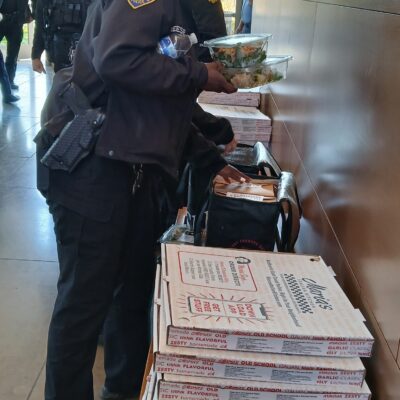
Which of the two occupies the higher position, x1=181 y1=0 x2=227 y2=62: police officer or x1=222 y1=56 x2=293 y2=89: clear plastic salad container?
x1=181 y1=0 x2=227 y2=62: police officer

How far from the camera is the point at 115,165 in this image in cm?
174

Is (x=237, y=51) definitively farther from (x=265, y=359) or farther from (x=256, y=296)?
(x=265, y=359)

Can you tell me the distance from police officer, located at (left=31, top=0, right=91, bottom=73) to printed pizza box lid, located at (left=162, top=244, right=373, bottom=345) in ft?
10.2

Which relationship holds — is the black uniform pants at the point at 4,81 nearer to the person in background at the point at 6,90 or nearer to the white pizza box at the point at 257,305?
the person in background at the point at 6,90

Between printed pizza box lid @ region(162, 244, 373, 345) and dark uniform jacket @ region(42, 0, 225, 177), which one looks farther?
dark uniform jacket @ region(42, 0, 225, 177)

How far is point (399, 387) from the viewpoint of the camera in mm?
1160

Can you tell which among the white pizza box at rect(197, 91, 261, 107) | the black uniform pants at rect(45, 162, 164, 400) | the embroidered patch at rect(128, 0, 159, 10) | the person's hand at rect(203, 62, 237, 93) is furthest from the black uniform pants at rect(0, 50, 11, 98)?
the embroidered patch at rect(128, 0, 159, 10)

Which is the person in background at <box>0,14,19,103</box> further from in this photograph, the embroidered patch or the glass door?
the embroidered patch

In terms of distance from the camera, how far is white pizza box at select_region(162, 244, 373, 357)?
4.02ft

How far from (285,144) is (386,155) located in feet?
4.81

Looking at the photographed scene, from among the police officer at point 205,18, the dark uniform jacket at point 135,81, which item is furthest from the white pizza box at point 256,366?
the police officer at point 205,18

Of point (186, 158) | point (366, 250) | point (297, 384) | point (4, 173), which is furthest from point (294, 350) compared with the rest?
point (4, 173)

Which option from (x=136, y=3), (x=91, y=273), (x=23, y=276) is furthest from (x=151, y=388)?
(x=23, y=276)

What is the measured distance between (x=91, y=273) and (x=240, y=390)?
0.71m
